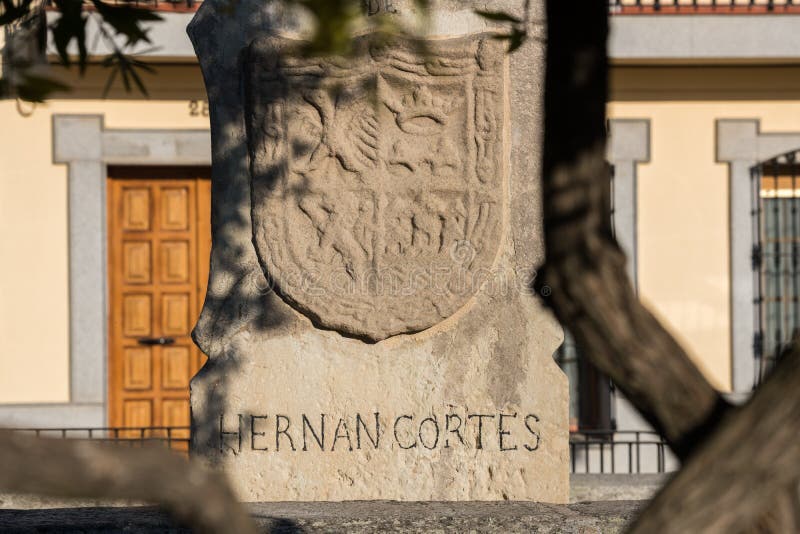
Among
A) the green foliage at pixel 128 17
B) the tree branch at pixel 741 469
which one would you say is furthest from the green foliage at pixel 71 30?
the tree branch at pixel 741 469

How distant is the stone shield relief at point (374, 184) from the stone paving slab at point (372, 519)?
29.5 inches

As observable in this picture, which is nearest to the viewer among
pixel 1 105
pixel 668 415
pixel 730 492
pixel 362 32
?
pixel 730 492

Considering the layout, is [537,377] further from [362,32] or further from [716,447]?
[716,447]

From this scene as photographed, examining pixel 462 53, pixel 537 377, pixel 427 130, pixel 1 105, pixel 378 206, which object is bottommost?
pixel 537 377

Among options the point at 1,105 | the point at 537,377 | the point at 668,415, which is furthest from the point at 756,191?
the point at 668,415

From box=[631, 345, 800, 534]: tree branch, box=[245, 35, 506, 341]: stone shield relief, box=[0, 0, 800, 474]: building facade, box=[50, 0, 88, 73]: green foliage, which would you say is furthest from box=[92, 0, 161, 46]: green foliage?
box=[0, 0, 800, 474]: building facade

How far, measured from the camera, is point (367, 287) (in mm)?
4363

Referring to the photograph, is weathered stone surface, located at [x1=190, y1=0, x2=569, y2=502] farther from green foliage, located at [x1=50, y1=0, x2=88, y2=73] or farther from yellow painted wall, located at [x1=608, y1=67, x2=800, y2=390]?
yellow painted wall, located at [x1=608, y1=67, x2=800, y2=390]

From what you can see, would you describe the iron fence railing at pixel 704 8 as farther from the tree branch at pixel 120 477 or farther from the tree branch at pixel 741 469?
the tree branch at pixel 120 477

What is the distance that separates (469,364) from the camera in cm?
441

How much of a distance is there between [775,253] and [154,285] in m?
5.12

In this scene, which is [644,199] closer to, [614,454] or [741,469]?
[614,454]

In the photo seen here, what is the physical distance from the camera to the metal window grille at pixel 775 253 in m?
9.31

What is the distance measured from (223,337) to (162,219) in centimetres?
509
